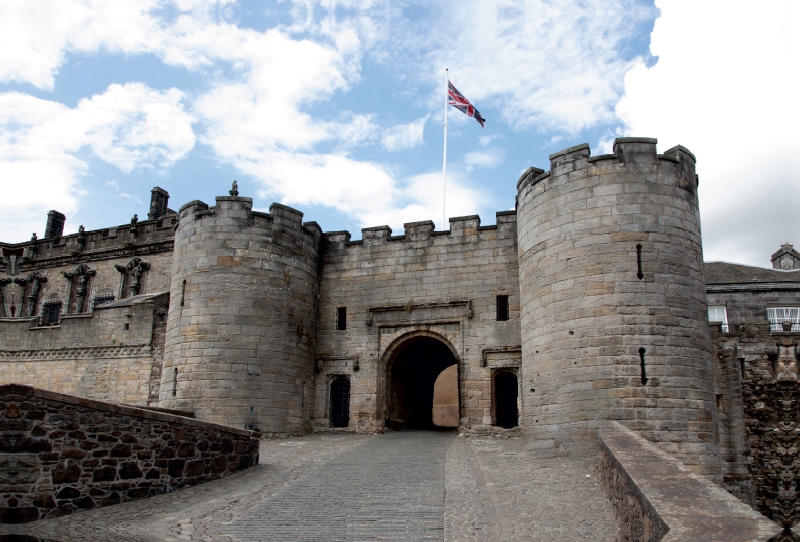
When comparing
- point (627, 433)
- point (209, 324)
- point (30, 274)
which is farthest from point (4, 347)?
point (627, 433)

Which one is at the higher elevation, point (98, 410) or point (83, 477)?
point (98, 410)

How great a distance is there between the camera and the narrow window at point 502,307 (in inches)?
682

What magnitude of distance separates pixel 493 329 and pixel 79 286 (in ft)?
Result: 69.0

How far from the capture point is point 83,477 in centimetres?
804

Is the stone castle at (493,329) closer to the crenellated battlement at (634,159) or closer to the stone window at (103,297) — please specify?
the crenellated battlement at (634,159)

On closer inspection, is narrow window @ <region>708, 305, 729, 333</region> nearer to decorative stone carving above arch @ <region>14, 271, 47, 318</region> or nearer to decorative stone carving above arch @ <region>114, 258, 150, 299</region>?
decorative stone carving above arch @ <region>114, 258, 150, 299</region>

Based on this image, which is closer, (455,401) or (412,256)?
(412,256)

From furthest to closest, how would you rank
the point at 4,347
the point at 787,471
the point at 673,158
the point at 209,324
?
the point at 4,347 < the point at 787,471 < the point at 209,324 < the point at 673,158

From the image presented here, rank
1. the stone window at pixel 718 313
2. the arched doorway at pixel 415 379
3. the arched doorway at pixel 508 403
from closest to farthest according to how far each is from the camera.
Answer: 1. the arched doorway at pixel 415 379
2. the arched doorway at pixel 508 403
3. the stone window at pixel 718 313

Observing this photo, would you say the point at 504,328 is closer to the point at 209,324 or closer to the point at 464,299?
the point at 464,299

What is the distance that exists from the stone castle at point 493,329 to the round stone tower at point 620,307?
40 millimetres

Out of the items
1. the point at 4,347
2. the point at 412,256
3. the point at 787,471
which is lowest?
the point at 787,471

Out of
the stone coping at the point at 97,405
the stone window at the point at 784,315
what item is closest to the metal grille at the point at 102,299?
the stone coping at the point at 97,405

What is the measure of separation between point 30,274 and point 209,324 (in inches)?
770
